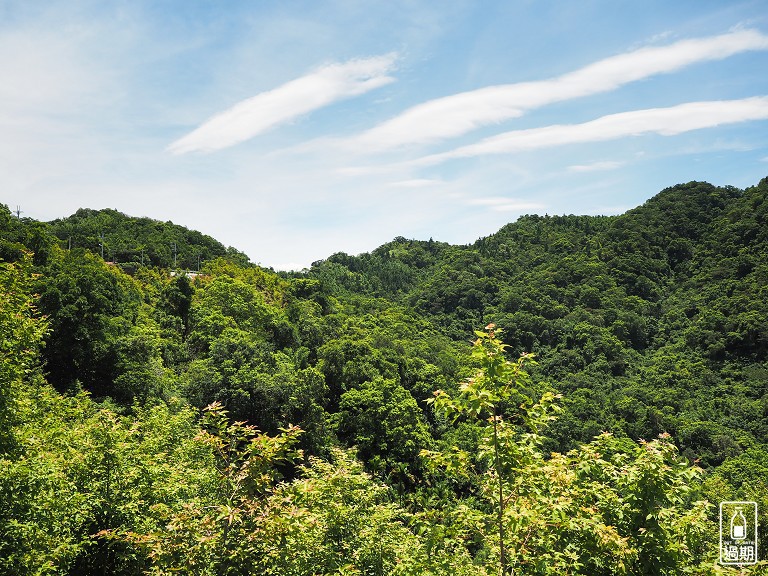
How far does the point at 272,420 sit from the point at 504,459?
26.0 m

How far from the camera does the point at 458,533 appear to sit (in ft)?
18.7

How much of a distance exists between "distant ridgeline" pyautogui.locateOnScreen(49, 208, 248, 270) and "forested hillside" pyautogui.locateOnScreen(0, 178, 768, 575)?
464 millimetres

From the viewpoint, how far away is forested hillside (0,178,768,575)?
578cm

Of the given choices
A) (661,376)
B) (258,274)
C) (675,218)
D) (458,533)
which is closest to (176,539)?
(458,533)

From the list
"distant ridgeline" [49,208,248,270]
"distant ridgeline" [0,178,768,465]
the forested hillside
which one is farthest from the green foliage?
"distant ridgeline" [49,208,248,270]

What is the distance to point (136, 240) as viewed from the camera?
214 ft

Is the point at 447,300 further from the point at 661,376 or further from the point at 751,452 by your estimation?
the point at 751,452

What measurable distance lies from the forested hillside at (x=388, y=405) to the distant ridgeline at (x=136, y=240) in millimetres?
464

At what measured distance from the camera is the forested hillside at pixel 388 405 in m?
5.78

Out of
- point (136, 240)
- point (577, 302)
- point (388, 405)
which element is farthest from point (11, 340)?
point (577, 302)

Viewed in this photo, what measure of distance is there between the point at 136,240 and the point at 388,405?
47.1m
